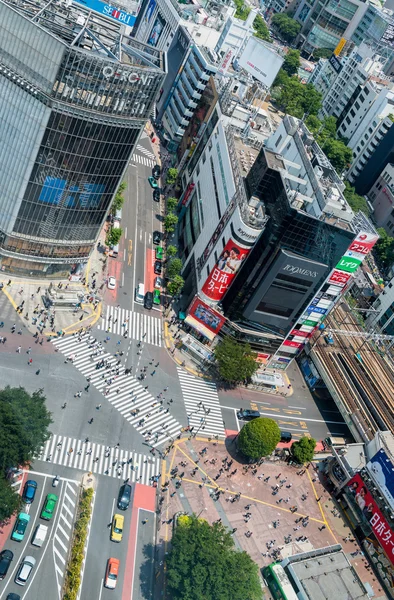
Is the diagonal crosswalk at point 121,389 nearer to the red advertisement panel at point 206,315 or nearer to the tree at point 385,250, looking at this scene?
the red advertisement panel at point 206,315

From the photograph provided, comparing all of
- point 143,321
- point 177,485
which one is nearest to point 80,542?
point 177,485

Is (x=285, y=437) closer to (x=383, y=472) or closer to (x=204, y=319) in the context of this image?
(x=383, y=472)

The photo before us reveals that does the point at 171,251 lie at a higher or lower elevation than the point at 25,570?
higher

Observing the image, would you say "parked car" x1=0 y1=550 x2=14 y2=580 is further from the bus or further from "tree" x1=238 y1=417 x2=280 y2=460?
"tree" x1=238 y1=417 x2=280 y2=460

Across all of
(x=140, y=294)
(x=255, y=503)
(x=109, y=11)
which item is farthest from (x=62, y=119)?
(x=109, y=11)

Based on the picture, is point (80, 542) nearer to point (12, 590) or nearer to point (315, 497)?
point (12, 590)

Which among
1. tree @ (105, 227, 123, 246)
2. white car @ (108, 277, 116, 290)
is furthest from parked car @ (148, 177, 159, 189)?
white car @ (108, 277, 116, 290)
